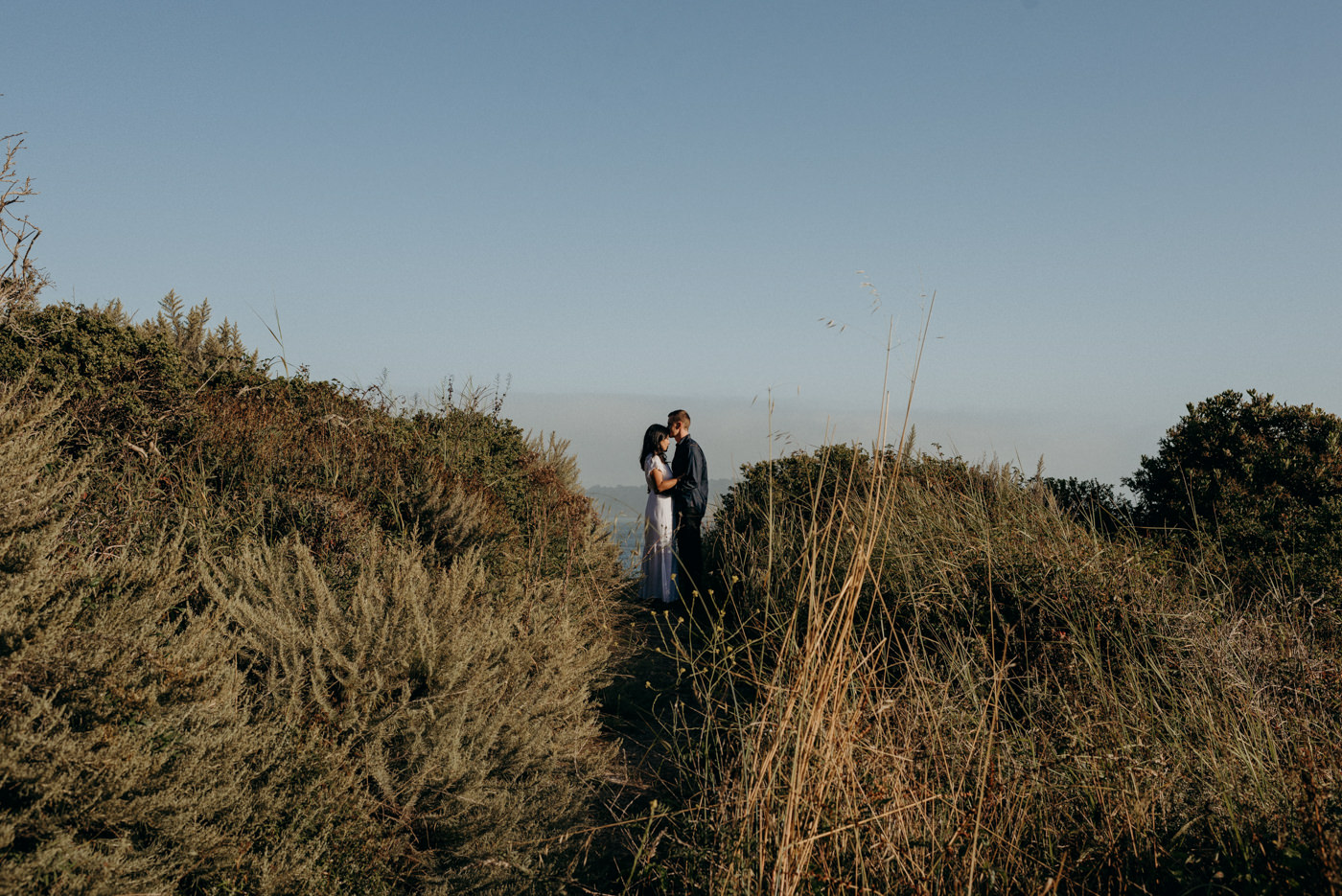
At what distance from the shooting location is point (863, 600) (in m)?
4.89

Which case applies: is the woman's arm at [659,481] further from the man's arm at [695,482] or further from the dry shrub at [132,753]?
the dry shrub at [132,753]

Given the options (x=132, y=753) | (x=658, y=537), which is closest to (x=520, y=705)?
(x=132, y=753)

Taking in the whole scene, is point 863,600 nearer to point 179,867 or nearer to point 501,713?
point 501,713

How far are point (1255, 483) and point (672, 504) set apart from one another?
18.0 ft

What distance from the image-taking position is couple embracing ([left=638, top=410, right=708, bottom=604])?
761 centimetres

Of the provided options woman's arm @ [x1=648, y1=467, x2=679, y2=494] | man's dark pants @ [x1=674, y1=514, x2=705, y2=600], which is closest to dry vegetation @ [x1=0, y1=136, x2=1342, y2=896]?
man's dark pants @ [x1=674, y1=514, x2=705, y2=600]

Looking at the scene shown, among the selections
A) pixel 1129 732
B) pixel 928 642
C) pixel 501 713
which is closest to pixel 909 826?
pixel 1129 732

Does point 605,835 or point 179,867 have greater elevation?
point 179,867

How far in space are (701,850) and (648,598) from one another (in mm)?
5155

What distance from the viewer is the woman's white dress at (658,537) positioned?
25.0 feet

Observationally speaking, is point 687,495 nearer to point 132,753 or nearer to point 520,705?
point 520,705

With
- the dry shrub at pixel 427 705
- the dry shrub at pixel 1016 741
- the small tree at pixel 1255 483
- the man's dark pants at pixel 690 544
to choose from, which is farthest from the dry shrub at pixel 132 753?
the small tree at pixel 1255 483

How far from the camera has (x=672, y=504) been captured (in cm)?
778

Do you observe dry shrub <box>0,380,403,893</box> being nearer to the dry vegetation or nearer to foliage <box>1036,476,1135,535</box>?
the dry vegetation
